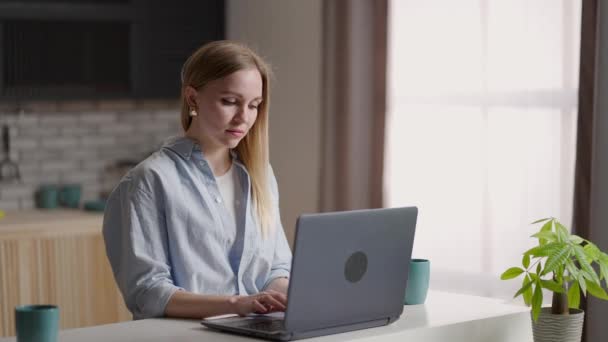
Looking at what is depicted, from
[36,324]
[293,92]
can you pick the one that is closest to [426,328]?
[36,324]

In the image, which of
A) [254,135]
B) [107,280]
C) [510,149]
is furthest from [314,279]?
[107,280]

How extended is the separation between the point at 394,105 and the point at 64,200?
171 centimetres

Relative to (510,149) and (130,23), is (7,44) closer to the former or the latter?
(130,23)

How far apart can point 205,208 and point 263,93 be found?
345 mm

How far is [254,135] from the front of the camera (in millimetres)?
2846

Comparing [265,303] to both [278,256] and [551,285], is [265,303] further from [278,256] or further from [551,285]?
[551,285]

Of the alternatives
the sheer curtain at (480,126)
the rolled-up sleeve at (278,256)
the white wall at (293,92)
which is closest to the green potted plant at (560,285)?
the rolled-up sleeve at (278,256)

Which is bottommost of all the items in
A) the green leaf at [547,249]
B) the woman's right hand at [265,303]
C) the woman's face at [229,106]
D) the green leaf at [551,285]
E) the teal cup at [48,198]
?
the teal cup at [48,198]

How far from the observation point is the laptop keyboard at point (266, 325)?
2.32 metres

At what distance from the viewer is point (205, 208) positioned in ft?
8.93

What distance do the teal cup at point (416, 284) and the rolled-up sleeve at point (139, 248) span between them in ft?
1.91

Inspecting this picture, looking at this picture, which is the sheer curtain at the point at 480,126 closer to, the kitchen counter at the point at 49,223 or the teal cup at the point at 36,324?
the kitchen counter at the point at 49,223

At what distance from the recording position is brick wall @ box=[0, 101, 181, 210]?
5.15 m

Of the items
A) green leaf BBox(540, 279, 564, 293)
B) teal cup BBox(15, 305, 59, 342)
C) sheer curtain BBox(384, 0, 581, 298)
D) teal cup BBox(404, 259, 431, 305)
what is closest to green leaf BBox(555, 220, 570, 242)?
green leaf BBox(540, 279, 564, 293)
